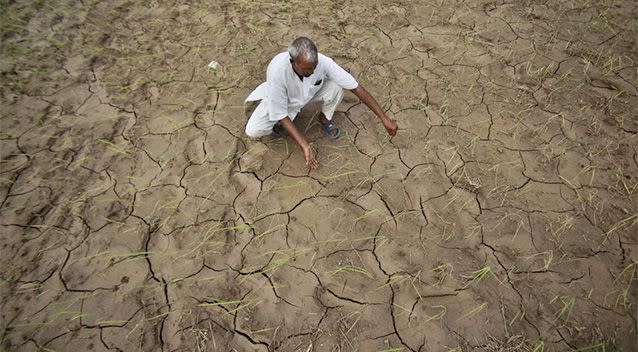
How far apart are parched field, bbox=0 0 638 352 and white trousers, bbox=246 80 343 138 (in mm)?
179

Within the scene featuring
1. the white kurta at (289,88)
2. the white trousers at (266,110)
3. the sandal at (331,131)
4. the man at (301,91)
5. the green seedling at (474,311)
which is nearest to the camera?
the green seedling at (474,311)

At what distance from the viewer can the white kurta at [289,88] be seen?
89.4 inches

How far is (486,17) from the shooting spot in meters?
3.65

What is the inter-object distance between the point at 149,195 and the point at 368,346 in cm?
175

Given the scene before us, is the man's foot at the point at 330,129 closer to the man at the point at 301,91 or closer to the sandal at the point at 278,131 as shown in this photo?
the man at the point at 301,91

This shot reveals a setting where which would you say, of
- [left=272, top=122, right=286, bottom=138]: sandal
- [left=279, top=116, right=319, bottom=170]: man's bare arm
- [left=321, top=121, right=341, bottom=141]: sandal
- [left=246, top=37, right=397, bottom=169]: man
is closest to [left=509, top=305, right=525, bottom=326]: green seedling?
[left=246, top=37, right=397, bottom=169]: man

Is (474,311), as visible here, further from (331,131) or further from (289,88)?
(289,88)

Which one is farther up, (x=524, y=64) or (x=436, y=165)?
(x=524, y=64)

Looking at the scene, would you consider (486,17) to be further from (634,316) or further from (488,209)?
(634,316)

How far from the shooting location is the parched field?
1.97 metres

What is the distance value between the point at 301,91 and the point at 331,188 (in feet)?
2.30

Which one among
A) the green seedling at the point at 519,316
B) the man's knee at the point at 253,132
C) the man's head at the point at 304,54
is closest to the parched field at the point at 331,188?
the green seedling at the point at 519,316

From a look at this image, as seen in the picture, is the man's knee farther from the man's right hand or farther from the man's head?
the man's head

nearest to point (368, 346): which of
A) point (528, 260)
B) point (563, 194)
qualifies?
point (528, 260)
